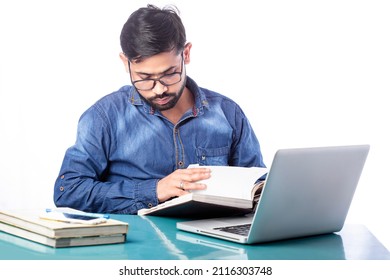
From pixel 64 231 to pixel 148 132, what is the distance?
3.53 feet

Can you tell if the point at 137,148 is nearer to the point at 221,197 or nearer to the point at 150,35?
the point at 150,35

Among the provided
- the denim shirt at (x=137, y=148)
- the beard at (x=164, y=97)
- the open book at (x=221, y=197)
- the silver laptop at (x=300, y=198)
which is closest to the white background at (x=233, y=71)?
the denim shirt at (x=137, y=148)

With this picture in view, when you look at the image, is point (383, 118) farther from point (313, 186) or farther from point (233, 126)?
point (313, 186)

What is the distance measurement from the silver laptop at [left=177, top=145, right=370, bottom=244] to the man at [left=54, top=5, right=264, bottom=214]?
597 millimetres

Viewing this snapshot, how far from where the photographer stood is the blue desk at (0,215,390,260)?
1.49 m

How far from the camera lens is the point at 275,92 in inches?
146

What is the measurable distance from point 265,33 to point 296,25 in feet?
0.54

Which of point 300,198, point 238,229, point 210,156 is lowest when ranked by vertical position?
point 210,156

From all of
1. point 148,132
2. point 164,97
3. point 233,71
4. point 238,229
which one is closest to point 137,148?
point 148,132

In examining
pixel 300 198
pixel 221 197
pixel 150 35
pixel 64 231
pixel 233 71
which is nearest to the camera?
pixel 64 231

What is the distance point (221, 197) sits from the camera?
184cm

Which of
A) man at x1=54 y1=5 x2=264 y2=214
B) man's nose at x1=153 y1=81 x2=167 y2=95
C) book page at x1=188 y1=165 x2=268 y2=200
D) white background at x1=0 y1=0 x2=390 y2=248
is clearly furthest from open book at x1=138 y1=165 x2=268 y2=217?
white background at x1=0 y1=0 x2=390 y2=248

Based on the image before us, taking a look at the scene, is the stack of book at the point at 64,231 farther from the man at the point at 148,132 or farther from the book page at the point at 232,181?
the man at the point at 148,132

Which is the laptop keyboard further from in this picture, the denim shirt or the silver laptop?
the denim shirt
